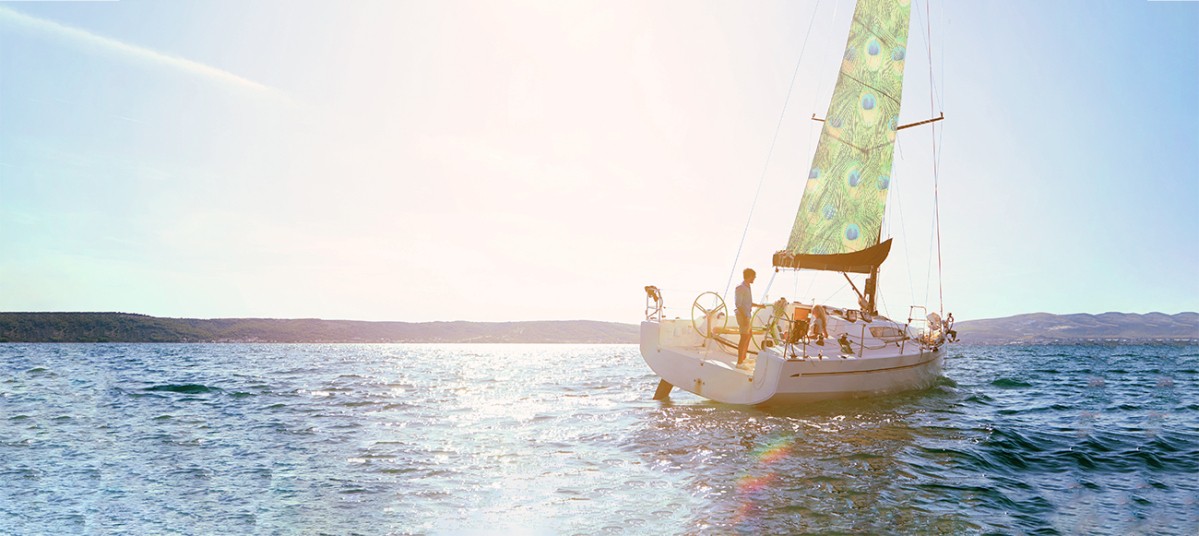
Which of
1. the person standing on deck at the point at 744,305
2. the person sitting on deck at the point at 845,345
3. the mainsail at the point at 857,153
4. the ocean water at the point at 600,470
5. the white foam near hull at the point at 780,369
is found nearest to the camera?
the ocean water at the point at 600,470

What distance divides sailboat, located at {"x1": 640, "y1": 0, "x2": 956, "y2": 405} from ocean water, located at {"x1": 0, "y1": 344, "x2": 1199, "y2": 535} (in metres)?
0.71

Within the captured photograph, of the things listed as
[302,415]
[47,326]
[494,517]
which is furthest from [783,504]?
[47,326]

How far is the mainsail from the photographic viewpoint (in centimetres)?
2172

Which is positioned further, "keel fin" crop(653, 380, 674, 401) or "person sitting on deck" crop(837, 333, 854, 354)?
"keel fin" crop(653, 380, 674, 401)

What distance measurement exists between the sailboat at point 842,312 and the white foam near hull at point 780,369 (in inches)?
1.1

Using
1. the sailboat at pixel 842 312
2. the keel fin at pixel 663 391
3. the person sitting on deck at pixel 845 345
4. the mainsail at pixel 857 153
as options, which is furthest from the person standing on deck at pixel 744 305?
the mainsail at pixel 857 153

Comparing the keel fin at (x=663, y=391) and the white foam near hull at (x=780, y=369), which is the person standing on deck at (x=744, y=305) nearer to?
the white foam near hull at (x=780, y=369)

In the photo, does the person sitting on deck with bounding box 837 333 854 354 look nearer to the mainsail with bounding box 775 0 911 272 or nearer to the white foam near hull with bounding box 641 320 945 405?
the white foam near hull with bounding box 641 320 945 405

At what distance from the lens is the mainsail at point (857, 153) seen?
21.7 metres

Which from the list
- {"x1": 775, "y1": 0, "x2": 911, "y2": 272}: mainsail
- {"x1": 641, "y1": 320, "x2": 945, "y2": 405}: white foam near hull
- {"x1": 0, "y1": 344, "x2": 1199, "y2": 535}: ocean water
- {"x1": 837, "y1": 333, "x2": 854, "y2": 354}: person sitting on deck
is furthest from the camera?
{"x1": 775, "y1": 0, "x2": 911, "y2": 272}: mainsail

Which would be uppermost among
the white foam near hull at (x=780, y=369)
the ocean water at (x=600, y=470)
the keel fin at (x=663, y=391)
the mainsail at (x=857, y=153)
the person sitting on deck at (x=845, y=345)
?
the mainsail at (x=857, y=153)

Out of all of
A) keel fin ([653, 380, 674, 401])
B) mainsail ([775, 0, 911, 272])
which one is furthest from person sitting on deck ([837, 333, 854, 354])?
mainsail ([775, 0, 911, 272])

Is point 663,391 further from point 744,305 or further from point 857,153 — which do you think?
point 857,153

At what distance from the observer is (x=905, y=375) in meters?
17.2
